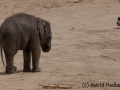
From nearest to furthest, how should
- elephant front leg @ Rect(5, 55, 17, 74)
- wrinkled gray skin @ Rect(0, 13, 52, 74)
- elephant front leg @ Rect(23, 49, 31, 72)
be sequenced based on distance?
wrinkled gray skin @ Rect(0, 13, 52, 74), elephant front leg @ Rect(5, 55, 17, 74), elephant front leg @ Rect(23, 49, 31, 72)

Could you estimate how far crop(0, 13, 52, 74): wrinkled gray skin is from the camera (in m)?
11.6

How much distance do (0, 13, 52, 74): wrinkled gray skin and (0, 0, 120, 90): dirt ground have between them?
0.33 meters

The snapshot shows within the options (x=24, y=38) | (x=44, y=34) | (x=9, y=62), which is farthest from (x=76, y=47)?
(x=9, y=62)

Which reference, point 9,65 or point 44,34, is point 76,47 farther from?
point 9,65

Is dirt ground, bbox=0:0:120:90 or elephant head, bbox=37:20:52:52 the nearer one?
dirt ground, bbox=0:0:120:90

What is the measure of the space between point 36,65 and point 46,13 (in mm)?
17920

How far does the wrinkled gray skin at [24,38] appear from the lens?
11633 millimetres

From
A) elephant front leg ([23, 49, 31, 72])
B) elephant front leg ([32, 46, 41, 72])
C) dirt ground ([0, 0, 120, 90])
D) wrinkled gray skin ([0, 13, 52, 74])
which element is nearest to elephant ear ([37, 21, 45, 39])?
wrinkled gray skin ([0, 13, 52, 74])

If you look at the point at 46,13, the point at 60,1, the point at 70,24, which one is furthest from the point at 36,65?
the point at 60,1

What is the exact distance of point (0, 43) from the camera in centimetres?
1164

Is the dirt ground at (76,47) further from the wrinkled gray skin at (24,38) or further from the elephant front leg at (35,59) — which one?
the wrinkled gray skin at (24,38)

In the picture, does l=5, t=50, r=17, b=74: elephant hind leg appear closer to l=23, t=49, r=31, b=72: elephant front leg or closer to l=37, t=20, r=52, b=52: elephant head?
l=23, t=49, r=31, b=72: elephant front leg

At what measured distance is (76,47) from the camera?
17.4 metres

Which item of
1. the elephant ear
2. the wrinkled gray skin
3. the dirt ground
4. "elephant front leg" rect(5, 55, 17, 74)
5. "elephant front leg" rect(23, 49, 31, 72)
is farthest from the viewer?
"elephant front leg" rect(23, 49, 31, 72)
